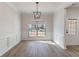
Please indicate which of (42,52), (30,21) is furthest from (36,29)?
(42,52)

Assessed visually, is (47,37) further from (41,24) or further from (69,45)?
(69,45)

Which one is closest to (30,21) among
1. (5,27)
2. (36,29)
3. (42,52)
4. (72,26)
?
(36,29)

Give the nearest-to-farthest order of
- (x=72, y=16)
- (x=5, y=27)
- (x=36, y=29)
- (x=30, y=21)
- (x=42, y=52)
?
(x=42, y=52) < (x=5, y=27) < (x=72, y=16) < (x=30, y=21) < (x=36, y=29)

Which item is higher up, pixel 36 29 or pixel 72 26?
pixel 72 26

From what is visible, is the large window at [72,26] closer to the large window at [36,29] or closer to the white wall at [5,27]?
the white wall at [5,27]

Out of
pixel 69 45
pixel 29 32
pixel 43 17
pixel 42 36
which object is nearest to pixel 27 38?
pixel 29 32

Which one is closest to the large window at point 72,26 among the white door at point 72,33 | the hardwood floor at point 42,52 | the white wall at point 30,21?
the white door at point 72,33

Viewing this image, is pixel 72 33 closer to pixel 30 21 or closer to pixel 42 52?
pixel 42 52

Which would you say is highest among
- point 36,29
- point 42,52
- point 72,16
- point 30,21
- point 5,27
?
point 72,16

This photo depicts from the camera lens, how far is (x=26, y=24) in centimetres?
1180

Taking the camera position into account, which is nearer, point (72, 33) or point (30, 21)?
point (72, 33)

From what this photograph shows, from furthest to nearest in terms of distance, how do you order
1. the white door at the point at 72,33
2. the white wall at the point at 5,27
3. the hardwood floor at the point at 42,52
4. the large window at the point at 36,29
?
1. the large window at the point at 36,29
2. the white door at the point at 72,33
3. the white wall at the point at 5,27
4. the hardwood floor at the point at 42,52

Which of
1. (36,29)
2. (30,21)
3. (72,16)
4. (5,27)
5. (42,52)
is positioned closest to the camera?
(42,52)

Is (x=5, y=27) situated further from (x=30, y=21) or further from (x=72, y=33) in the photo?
(x=30, y=21)
